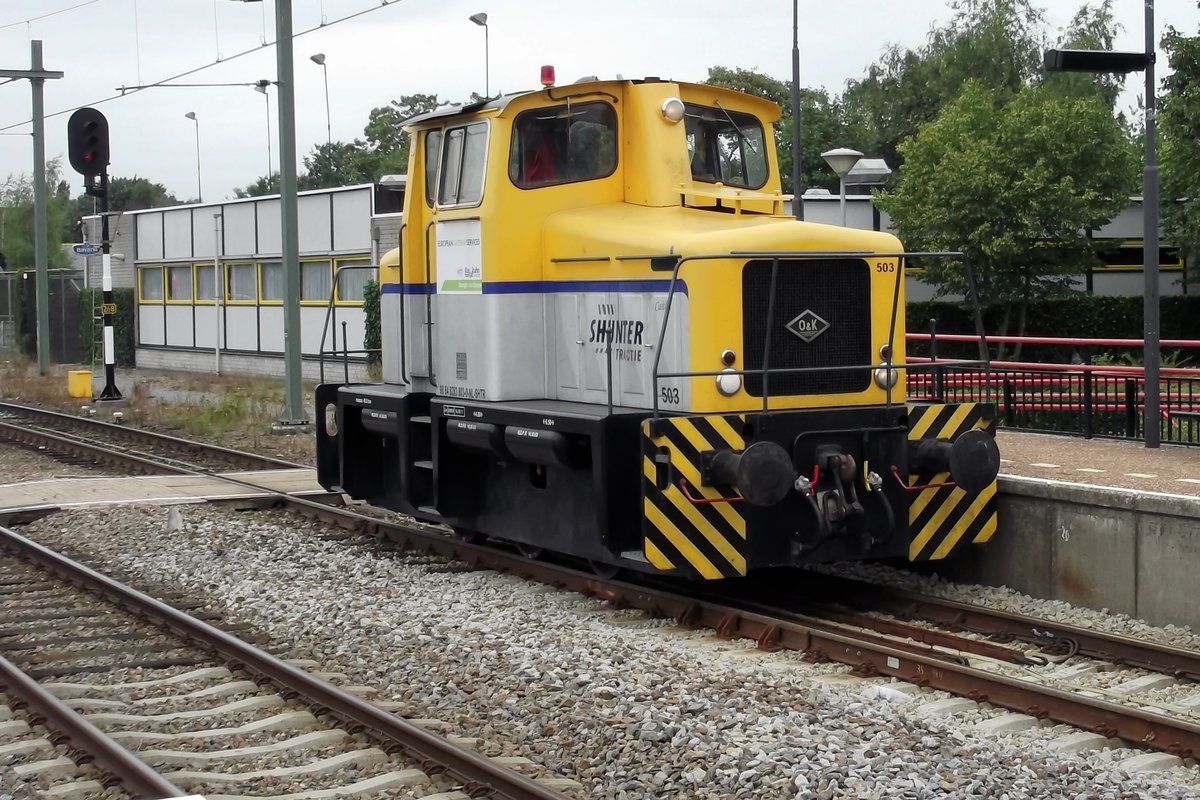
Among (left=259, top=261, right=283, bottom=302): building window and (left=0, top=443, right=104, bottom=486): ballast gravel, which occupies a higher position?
(left=259, top=261, right=283, bottom=302): building window

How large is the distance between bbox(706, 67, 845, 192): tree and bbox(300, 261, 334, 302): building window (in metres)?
22.7

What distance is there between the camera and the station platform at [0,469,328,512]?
13531 mm

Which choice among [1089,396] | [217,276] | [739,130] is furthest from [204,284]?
[739,130]

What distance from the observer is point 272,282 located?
103ft

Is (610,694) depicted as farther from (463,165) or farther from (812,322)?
(463,165)

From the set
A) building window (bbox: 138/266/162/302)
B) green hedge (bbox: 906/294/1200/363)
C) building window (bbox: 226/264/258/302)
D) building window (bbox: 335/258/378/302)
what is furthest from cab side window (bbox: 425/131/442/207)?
building window (bbox: 138/266/162/302)

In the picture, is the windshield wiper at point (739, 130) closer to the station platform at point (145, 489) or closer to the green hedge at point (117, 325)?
the station platform at point (145, 489)

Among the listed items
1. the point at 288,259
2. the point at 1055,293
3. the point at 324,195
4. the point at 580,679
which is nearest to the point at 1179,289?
the point at 1055,293

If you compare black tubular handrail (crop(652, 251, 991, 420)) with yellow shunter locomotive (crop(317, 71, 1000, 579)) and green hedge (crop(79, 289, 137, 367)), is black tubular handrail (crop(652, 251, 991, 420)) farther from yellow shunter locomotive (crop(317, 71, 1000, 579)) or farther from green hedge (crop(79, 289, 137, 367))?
green hedge (crop(79, 289, 137, 367))

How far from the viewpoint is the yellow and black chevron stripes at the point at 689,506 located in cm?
843

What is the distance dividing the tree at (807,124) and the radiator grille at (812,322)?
40906mm

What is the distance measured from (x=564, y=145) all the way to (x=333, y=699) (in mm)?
4408

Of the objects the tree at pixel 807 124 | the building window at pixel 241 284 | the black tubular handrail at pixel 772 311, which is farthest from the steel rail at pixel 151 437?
the tree at pixel 807 124

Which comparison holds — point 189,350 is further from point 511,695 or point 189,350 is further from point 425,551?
point 511,695
